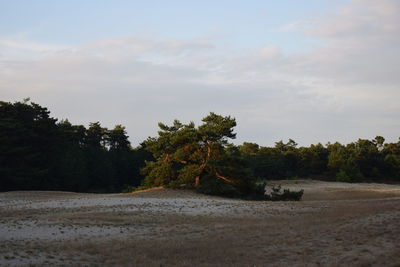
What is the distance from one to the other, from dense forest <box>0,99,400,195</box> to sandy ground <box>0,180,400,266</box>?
12.4 metres

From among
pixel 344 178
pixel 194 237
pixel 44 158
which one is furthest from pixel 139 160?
pixel 194 237

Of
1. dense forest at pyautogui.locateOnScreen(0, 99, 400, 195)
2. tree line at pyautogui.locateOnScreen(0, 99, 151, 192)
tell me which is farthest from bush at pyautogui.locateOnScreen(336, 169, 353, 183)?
tree line at pyautogui.locateOnScreen(0, 99, 151, 192)

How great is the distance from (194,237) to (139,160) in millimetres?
50821

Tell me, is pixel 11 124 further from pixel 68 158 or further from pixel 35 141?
pixel 68 158

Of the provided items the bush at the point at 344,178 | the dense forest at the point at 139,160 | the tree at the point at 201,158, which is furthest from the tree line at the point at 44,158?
the bush at the point at 344,178

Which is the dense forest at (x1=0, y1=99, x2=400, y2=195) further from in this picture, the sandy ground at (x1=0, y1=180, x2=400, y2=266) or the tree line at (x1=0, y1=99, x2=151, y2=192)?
the sandy ground at (x1=0, y1=180, x2=400, y2=266)

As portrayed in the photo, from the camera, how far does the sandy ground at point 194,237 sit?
1147 cm

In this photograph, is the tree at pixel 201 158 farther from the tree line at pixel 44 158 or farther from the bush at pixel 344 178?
the bush at pixel 344 178

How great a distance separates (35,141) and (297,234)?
3705 cm

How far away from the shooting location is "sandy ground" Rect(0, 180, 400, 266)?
37.6 feet

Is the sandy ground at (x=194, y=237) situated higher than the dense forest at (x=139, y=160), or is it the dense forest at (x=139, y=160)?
the dense forest at (x=139, y=160)

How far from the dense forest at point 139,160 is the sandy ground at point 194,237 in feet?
40.7

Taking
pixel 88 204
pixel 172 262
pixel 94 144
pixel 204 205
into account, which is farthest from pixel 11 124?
pixel 172 262

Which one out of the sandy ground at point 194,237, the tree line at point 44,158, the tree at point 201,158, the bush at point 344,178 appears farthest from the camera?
the bush at point 344,178
